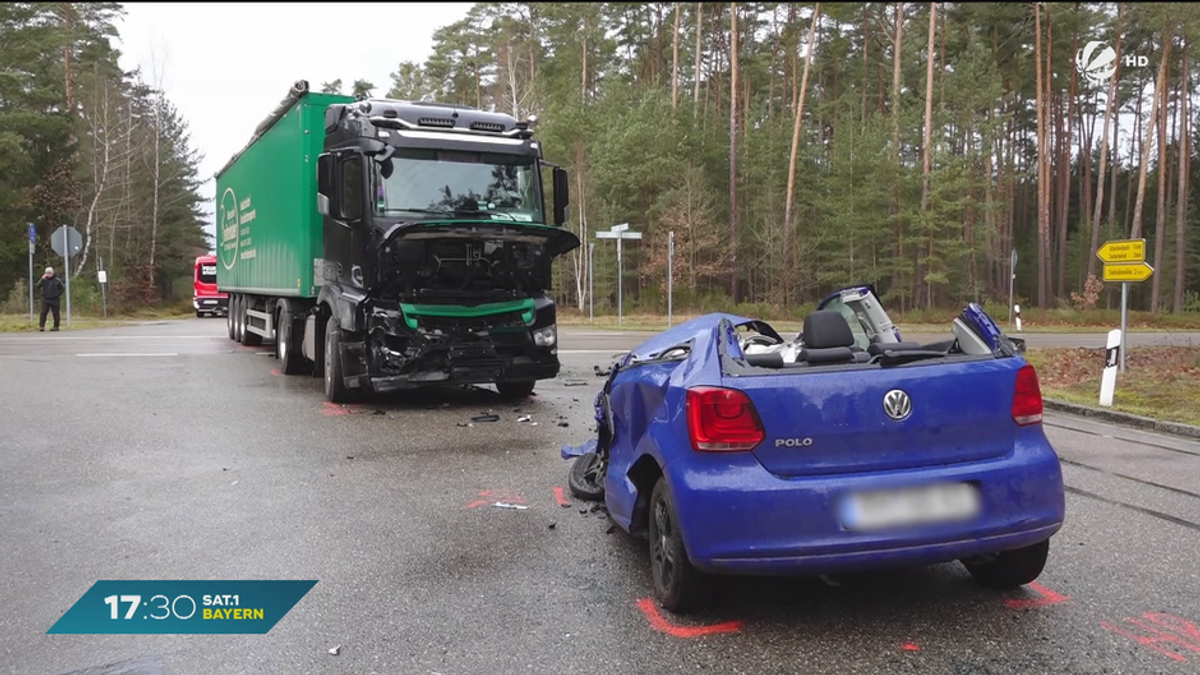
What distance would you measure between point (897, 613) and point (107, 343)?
70.2 feet

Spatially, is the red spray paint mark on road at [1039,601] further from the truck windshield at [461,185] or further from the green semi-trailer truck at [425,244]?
the truck windshield at [461,185]

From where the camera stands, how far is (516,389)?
11352mm

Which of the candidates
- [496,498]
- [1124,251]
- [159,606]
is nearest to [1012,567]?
[496,498]

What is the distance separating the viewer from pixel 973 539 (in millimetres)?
3553

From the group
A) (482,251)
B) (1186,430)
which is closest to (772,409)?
(482,251)

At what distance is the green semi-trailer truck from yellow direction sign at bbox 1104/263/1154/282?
25.6 ft

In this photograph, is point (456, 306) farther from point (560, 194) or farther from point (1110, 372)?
point (1110, 372)

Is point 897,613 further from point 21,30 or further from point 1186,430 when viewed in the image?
point 21,30

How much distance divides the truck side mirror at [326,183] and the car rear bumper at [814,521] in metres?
7.23

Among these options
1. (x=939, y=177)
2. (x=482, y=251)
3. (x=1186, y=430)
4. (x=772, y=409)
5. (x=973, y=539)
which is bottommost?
(x=1186, y=430)

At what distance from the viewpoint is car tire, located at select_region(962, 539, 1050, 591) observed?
158 inches

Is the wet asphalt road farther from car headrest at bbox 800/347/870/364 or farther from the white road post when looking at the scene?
the white road post

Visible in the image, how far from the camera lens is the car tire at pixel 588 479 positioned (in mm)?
5837

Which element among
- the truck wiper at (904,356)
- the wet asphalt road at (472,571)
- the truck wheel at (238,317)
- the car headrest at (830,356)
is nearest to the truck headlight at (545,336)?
the wet asphalt road at (472,571)
